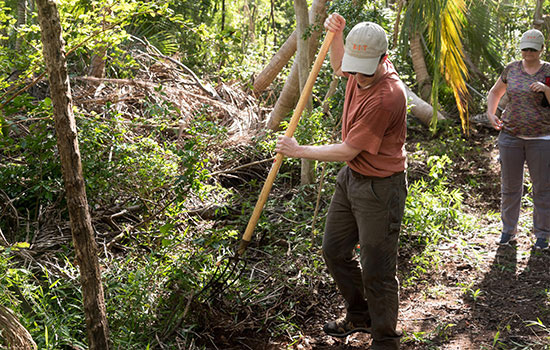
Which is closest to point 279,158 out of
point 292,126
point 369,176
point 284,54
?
point 292,126

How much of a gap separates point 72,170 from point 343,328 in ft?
7.15

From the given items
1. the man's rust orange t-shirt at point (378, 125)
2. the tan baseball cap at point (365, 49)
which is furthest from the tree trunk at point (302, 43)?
the tan baseball cap at point (365, 49)

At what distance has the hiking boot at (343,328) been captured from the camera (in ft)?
12.9

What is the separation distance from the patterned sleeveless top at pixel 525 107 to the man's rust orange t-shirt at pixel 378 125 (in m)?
2.14

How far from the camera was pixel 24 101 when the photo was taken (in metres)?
4.66

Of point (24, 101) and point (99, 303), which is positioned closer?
point (99, 303)

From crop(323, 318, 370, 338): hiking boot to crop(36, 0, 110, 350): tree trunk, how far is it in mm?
1605

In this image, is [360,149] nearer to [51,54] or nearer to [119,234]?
[51,54]

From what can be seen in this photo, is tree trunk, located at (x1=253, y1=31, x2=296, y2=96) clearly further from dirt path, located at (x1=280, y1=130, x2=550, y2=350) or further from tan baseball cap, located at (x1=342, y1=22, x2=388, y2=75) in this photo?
tan baseball cap, located at (x1=342, y1=22, x2=388, y2=75)

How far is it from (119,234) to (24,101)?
1.33m

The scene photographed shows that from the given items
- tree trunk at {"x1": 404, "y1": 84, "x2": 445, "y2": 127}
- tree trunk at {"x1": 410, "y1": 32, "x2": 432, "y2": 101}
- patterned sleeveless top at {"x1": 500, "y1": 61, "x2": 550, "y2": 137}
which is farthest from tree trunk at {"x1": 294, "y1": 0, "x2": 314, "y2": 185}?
tree trunk at {"x1": 410, "y1": 32, "x2": 432, "y2": 101}

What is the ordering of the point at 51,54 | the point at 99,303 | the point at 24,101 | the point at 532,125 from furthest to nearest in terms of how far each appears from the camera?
the point at 532,125, the point at 24,101, the point at 99,303, the point at 51,54

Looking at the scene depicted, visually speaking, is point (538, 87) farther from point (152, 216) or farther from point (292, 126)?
point (152, 216)

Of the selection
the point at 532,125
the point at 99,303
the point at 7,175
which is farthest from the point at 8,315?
the point at 532,125
